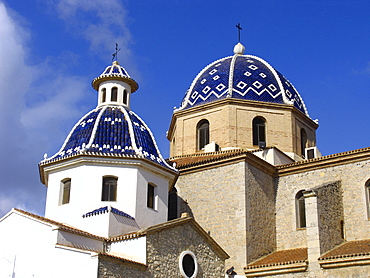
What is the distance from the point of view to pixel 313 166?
60.5 feet

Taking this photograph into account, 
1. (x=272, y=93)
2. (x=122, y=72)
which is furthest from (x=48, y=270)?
(x=272, y=93)

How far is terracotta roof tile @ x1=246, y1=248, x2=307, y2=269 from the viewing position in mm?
16109

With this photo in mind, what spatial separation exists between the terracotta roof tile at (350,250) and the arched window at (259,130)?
5.89 m

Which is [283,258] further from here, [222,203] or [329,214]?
[222,203]

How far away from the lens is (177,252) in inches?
571

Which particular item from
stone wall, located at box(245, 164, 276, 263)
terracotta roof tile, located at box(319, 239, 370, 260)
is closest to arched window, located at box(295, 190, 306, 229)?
stone wall, located at box(245, 164, 276, 263)

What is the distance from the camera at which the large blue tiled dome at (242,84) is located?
74.1 feet

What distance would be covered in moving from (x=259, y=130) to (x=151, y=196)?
6.91m

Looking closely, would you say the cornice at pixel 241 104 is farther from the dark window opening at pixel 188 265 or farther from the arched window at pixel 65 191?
the dark window opening at pixel 188 265

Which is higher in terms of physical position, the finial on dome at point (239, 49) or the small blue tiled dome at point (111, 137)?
the finial on dome at point (239, 49)

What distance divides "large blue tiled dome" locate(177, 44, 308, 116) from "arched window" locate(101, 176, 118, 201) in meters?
7.91

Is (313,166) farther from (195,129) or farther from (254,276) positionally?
(195,129)

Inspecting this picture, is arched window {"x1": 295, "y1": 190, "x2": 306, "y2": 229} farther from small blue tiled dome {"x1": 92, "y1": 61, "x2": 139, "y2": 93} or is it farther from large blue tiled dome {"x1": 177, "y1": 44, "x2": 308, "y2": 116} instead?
small blue tiled dome {"x1": 92, "y1": 61, "x2": 139, "y2": 93}

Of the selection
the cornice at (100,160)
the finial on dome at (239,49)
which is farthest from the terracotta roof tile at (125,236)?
the finial on dome at (239,49)
